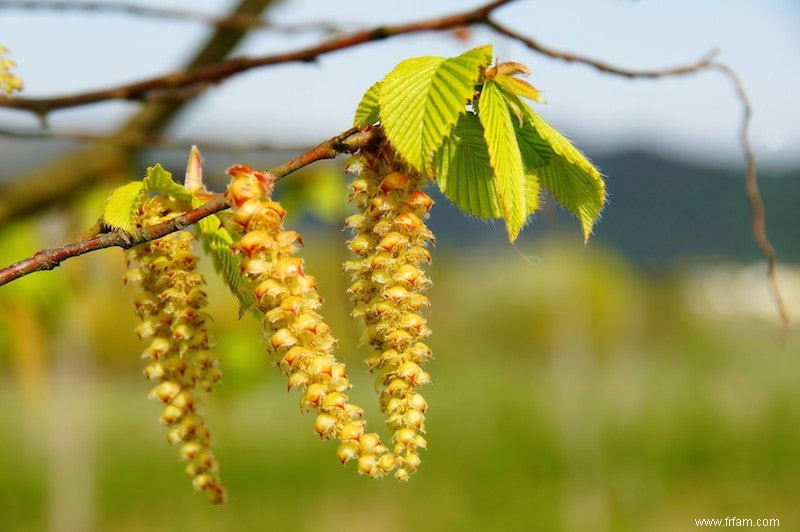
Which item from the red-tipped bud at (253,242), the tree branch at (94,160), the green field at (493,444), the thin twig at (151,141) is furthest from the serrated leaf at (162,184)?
the green field at (493,444)

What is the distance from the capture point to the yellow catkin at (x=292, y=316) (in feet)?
2.25

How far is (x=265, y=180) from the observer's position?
2.32 feet

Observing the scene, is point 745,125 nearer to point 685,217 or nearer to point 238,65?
point 238,65

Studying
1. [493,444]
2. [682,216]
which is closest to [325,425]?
[493,444]

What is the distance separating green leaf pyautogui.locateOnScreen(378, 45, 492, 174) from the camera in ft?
2.37

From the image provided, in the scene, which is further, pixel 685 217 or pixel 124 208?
pixel 685 217

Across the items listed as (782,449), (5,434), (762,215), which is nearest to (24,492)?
(5,434)

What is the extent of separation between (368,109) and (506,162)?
129 millimetres

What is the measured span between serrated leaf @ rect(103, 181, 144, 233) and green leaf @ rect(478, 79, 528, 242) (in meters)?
0.31

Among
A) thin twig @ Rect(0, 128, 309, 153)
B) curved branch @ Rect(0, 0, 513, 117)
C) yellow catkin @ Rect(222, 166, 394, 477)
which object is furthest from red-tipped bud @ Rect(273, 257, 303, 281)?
thin twig @ Rect(0, 128, 309, 153)

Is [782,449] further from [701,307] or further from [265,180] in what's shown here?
[265,180]

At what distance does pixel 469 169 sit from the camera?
2.69 ft

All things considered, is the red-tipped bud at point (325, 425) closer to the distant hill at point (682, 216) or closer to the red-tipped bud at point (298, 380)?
the red-tipped bud at point (298, 380)

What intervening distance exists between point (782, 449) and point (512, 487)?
12.1ft
